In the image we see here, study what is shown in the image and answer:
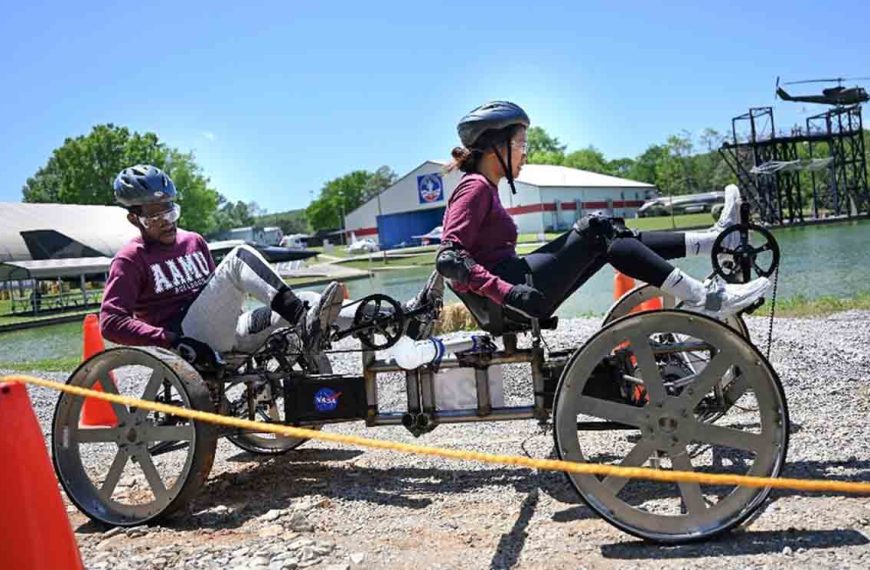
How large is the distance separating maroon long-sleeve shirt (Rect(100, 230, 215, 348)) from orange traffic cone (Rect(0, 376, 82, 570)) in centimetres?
164

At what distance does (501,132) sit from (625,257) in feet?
3.67

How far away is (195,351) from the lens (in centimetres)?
511

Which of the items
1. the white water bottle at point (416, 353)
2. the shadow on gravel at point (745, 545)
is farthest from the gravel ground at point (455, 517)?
the white water bottle at point (416, 353)

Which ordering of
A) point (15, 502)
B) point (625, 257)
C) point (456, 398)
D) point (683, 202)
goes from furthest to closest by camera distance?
point (683, 202) → point (456, 398) → point (625, 257) → point (15, 502)

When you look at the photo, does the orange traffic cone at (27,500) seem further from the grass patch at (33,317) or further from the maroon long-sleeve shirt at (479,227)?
the grass patch at (33,317)

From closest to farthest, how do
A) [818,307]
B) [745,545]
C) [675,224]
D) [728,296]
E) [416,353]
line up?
1. [745,545]
2. [728,296]
3. [416,353]
4. [818,307]
5. [675,224]

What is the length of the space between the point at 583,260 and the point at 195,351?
2.38 meters

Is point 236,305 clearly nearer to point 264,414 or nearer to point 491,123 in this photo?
point 264,414

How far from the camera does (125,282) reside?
5.32m

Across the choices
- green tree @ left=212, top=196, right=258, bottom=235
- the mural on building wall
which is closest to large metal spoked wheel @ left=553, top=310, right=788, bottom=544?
the mural on building wall

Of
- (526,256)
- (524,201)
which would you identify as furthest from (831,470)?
(524,201)

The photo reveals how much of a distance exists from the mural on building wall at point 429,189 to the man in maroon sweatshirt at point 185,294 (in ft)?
245

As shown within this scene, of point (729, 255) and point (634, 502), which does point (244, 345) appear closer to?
point (634, 502)

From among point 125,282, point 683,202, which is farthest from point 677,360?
point 683,202
